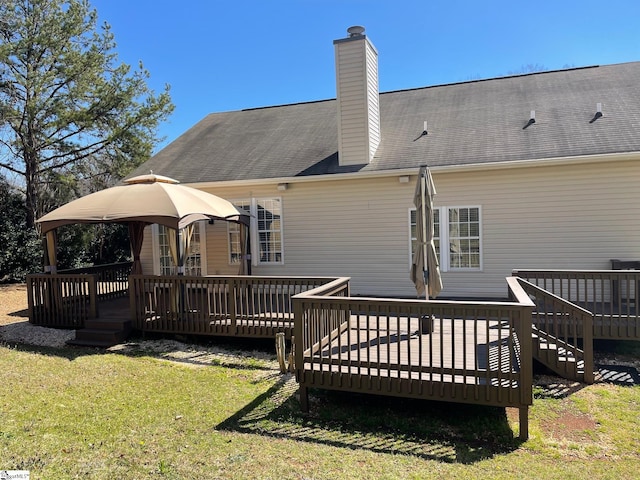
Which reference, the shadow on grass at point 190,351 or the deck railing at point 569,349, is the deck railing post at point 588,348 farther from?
the shadow on grass at point 190,351

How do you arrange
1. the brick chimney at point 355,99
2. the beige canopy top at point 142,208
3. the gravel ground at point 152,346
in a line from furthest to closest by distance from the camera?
the brick chimney at point 355,99 < the beige canopy top at point 142,208 < the gravel ground at point 152,346

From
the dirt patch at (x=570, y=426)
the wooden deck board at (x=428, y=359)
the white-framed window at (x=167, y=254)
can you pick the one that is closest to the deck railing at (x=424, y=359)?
the wooden deck board at (x=428, y=359)

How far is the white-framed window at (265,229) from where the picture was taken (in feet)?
35.9

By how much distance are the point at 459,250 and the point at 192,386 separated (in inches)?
249

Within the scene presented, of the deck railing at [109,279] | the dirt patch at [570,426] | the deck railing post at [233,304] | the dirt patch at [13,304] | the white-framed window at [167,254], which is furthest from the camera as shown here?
the white-framed window at [167,254]

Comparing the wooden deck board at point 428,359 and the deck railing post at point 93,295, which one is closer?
the wooden deck board at point 428,359

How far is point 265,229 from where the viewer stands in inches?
435

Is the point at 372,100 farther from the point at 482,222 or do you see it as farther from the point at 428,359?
the point at 428,359

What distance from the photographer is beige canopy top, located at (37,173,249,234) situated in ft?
25.5

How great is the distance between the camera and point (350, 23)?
11.0 meters

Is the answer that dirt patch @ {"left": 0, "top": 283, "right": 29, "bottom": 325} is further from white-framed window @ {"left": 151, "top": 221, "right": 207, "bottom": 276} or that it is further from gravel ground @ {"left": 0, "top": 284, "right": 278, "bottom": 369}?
white-framed window @ {"left": 151, "top": 221, "right": 207, "bottom": 276}

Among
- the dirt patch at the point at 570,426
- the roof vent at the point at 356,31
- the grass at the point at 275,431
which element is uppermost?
the roof vent at the point at 356,31

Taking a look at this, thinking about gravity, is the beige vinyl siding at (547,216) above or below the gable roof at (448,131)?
below

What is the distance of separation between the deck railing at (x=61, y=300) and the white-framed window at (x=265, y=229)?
153 inches
